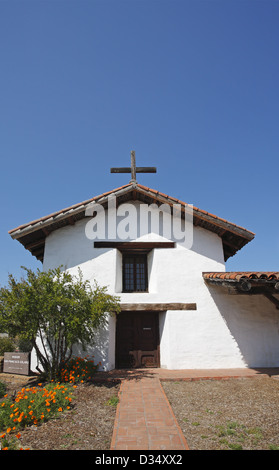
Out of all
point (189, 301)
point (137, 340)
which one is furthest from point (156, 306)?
point (137, 340)

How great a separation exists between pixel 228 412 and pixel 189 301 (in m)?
4.39

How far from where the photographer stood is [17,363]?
311 inches

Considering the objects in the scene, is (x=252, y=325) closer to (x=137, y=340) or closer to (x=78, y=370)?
(x=137, y=340)

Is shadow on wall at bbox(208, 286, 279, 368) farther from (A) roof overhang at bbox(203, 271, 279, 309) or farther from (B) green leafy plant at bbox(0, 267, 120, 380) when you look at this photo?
(B) green leafy plant at bbox(0, 267, 120, 380)

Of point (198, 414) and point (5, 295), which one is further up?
point (5, 295)

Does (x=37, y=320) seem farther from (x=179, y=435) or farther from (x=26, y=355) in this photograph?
(x=179, y=435)

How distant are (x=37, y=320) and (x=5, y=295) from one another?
44.6 inches

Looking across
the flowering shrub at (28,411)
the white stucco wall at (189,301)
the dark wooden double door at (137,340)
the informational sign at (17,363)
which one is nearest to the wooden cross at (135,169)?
the white stucco wall at (189,301)

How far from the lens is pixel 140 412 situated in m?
4.93

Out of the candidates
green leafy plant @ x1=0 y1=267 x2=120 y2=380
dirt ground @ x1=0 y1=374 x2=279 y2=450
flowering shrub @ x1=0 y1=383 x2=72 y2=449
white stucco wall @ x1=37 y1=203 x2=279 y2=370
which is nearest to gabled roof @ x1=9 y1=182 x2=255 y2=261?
white stucco wall @ x1=37 y1=203 x2=279 y2=370

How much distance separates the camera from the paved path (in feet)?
12.3

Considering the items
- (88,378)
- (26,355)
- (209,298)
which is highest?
(209,298)

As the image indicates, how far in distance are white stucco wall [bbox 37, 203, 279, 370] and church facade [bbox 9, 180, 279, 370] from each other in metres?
0.03
